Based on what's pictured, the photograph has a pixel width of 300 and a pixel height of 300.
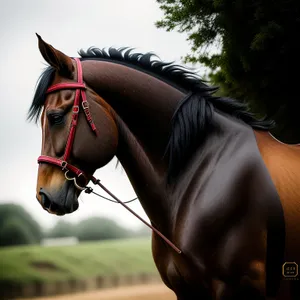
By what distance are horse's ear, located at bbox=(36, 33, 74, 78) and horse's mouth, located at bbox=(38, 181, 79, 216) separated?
33.5 inches

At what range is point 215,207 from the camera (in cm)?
308

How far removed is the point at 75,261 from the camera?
54.7 ft

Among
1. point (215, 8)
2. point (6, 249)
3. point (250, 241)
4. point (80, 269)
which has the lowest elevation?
point (80, 269)

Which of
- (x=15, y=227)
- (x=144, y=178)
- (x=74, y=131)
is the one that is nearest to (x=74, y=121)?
(x=74, y=131)

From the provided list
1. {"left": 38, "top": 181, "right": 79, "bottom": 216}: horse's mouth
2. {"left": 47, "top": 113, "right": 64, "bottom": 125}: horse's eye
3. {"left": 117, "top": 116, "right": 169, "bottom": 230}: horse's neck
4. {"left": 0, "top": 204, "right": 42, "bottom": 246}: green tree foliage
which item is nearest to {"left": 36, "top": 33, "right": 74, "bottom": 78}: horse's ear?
{"left": 47, "top": 113, "right": 64, "bottom": 125}: horse's eye

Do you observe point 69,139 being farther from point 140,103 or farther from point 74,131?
point 140,103

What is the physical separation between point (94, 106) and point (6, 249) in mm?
13282

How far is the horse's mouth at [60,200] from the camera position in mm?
3139

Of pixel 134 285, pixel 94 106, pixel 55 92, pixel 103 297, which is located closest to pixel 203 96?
pixel 94 106

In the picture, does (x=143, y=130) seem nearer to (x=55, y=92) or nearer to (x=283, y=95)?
(x=55, y=92)

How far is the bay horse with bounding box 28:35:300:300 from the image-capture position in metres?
3.02

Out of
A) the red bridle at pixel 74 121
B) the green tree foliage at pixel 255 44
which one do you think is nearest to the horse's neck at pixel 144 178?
the red bridle at pixel 74 121

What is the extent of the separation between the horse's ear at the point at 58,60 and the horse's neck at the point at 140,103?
131 millimetres

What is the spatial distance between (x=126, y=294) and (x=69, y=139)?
554 inches
